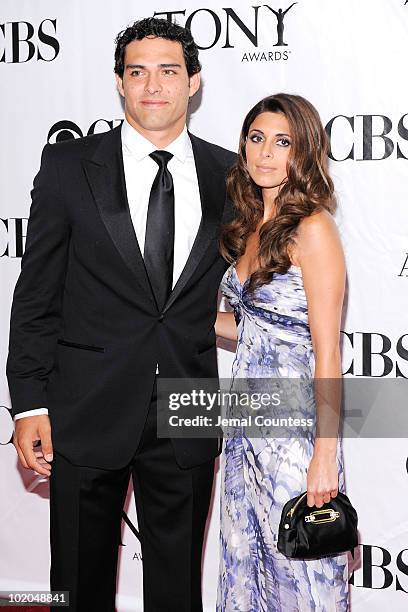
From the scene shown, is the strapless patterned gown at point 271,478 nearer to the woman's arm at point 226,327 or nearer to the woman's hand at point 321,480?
the woman's hand at point 321,480

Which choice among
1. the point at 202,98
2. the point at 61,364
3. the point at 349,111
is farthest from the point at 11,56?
the point at 61,364

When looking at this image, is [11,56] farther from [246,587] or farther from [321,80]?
[246,587]

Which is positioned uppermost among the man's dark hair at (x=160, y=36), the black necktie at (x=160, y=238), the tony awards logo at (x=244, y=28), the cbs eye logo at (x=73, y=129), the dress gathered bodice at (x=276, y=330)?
the tony awards logo at (x=244, y=28)

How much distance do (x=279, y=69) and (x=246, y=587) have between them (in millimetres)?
1802

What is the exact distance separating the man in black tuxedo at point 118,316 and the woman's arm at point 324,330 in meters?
0.32

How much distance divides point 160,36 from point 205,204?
488mm

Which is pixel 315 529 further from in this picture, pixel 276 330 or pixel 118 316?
pixel 118 316

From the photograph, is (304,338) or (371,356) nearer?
(304,338)

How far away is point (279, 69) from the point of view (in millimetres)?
2938

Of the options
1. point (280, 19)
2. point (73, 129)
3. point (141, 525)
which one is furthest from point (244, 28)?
point (141, 525)

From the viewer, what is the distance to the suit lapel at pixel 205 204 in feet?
7.15

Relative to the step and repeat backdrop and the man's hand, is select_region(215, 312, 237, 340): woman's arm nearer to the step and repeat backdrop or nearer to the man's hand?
→ the man's hand

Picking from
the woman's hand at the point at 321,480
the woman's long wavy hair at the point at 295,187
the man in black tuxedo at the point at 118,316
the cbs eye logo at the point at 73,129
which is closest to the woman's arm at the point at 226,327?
the man in black tuxedo at the point at 118,316

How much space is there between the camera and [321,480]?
2055 mm
